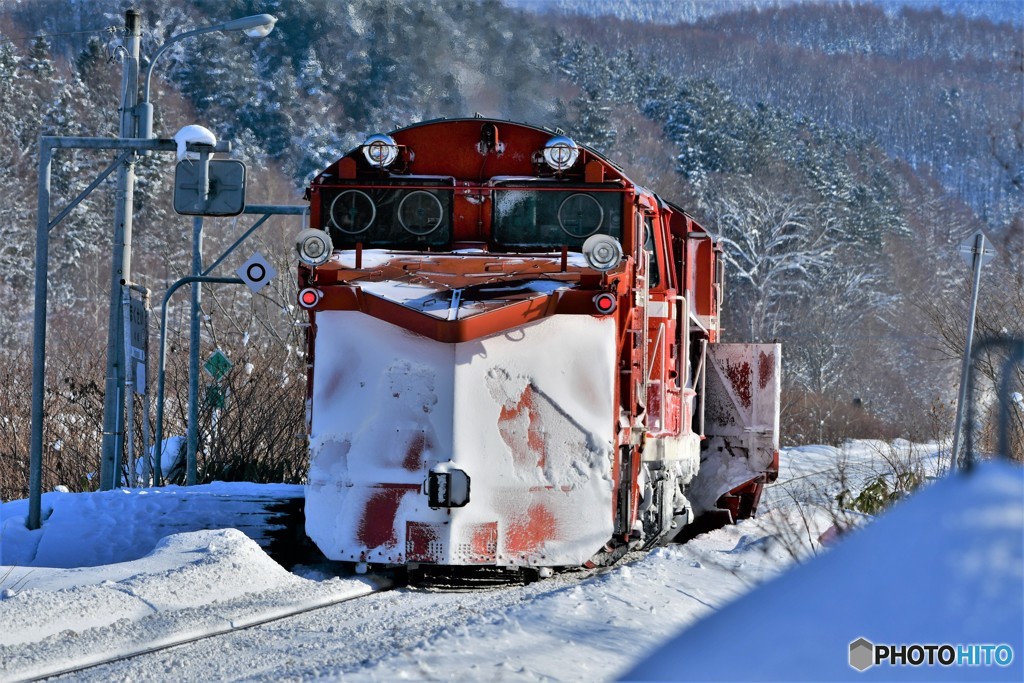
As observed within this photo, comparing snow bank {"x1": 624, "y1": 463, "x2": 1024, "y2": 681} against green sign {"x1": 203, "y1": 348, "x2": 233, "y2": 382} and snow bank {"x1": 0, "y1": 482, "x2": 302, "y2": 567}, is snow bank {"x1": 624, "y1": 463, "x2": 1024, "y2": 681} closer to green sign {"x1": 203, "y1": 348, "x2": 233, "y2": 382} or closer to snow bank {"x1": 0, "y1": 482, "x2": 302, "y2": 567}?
snow bank {"x1": 0, "y1": 482, "x2": 302, "y2": 567}

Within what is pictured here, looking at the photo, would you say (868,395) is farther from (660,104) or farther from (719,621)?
(719,621)

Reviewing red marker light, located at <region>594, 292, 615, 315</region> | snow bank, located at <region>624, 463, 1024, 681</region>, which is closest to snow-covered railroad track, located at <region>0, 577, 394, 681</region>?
red marker light, located at <region>594, 292, 615, 315</region>

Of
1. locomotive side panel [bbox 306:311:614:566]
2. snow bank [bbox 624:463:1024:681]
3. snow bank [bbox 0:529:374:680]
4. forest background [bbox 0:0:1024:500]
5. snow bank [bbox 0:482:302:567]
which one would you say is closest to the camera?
snow bank [bbox 624:463:1024:681]

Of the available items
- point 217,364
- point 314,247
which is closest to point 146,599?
Answer: point 314,247

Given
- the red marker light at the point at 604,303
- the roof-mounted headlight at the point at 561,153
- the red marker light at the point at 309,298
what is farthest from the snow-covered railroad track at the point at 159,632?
the roof-mounted headlight at the point at 561,153

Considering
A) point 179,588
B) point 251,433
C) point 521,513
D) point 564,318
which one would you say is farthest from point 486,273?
point 251,433

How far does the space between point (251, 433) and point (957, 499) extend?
55.7 feet

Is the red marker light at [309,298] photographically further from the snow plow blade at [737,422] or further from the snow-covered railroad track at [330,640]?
the snow plow blade at [737,422]

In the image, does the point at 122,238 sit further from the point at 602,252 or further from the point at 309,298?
the point at 602,252

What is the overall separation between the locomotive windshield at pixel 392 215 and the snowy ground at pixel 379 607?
247 centimetres

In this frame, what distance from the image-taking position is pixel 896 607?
2.98m

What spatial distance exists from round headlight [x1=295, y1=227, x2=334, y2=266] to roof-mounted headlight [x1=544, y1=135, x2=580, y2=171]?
1.84 metres

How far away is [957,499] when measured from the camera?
3100 mm

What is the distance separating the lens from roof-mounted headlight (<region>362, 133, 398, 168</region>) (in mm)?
10438
